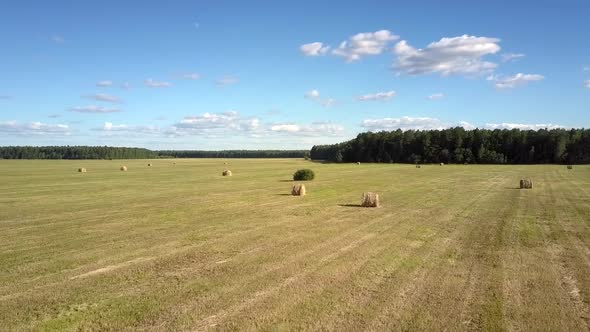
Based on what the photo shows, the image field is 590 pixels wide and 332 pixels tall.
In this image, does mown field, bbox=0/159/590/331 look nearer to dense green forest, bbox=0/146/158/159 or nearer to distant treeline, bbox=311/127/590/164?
distant treeline, bbox=311/127/590/164

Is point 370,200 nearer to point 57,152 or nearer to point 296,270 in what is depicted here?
point 296,270

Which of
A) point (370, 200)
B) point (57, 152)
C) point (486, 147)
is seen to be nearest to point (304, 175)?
point (370, 200)

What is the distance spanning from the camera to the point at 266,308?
8.38 m

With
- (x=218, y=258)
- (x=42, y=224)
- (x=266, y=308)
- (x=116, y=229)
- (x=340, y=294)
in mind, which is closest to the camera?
(x=266, y=308)

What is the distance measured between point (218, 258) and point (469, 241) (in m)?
7.93

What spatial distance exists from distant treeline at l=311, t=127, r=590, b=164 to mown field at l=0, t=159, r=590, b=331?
3761 inches

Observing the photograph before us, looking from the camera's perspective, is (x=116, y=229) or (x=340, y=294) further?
(x=116, y=229)

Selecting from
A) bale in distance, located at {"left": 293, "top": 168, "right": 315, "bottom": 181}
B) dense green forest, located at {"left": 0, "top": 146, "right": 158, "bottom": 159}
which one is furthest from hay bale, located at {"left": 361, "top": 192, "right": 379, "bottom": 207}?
dense green forest, located at {"left": 0, "top": 146, "right": 158, "bottom": 159}

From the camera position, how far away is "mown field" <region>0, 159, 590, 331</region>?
7.95 m

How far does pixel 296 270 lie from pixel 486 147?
11112cm

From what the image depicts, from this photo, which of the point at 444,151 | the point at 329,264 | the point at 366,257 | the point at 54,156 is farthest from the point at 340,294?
A: the point at 54,156

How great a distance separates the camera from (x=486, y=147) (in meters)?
111

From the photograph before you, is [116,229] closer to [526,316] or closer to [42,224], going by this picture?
[42,224]

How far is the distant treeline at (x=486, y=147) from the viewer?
348 ft
